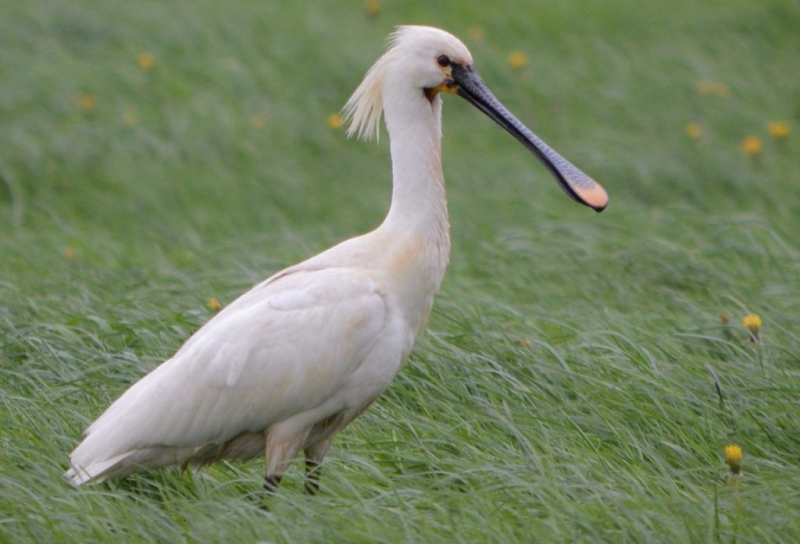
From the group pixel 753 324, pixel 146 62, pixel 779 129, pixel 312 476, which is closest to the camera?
pixel 312 476

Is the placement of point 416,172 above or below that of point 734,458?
above

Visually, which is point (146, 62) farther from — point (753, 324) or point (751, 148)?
point (753, 324)

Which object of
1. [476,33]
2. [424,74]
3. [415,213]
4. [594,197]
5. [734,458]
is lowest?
[734,458]

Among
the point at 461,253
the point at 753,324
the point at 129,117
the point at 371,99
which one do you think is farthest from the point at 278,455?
the point at 129,117

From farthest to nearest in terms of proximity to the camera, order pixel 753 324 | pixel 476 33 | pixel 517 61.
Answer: pixel 476 33 < pixel 517 61 < pixel 753 324


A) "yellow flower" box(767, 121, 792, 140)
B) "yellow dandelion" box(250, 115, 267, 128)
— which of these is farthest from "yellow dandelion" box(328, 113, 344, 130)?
"yellow flower" box(767, 121, 792, 140)

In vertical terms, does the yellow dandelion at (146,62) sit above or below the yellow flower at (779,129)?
below

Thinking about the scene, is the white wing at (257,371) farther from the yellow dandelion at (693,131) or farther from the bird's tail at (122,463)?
the yellow dandelion at (693,131)

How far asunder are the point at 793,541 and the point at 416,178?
1546mm

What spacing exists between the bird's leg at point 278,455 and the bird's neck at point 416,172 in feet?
2.37

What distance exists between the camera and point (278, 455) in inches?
157

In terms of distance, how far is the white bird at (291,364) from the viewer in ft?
12.9

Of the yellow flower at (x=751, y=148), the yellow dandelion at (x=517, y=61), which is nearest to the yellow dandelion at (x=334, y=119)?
the yellow dandelion at (x=517, y=61)

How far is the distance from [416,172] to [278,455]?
3.17ft
